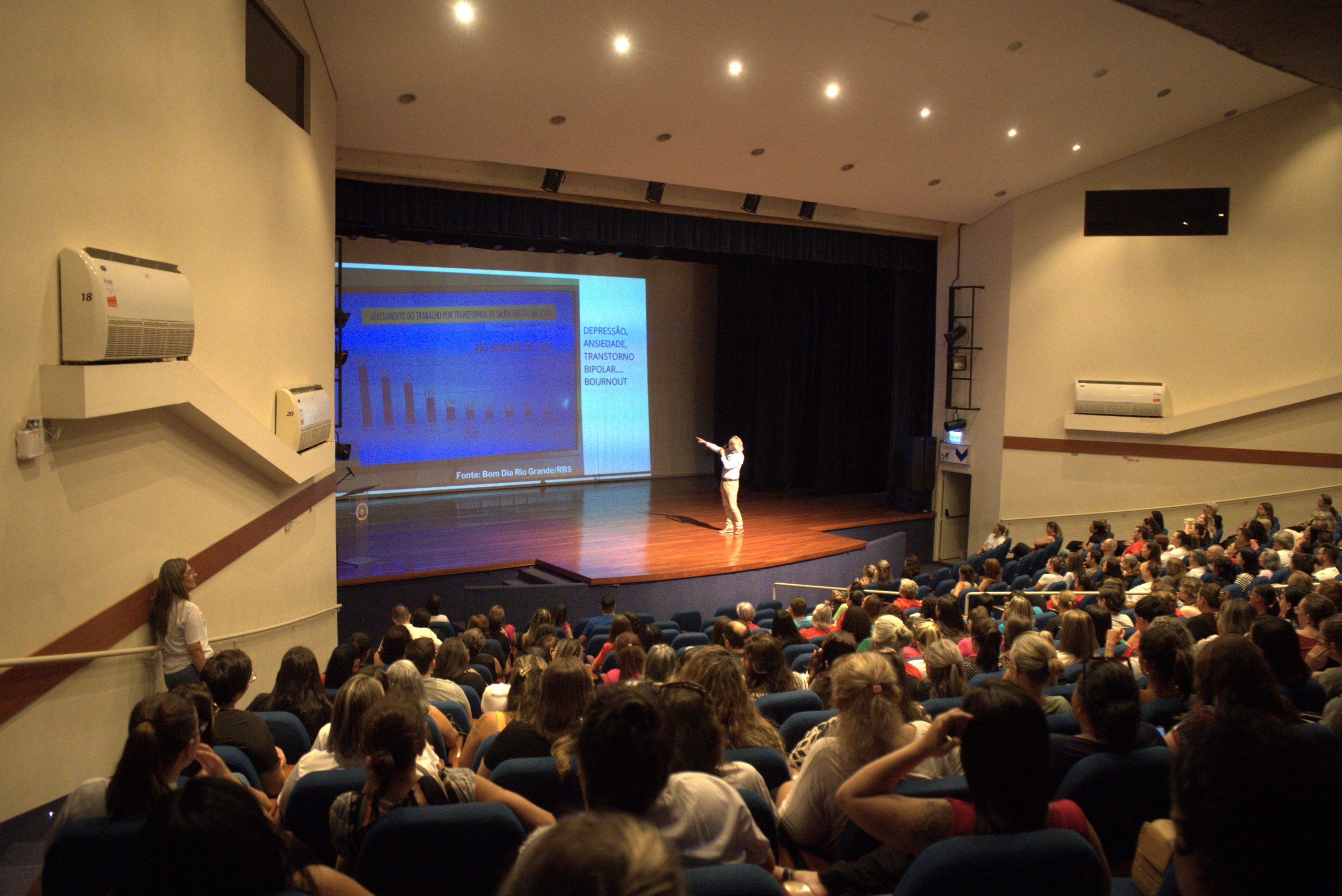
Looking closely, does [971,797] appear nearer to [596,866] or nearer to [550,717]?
[596,866]

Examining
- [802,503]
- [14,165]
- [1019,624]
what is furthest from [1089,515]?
[14,165]

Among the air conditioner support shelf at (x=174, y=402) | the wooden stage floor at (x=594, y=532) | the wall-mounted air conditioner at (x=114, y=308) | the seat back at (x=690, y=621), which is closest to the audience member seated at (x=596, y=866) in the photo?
the air conditioner support shelf at (x=174, y=402)

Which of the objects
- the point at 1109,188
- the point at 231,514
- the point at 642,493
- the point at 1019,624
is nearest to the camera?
the point at 1019,624

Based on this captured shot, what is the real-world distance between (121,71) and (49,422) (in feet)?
5.06

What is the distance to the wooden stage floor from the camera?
33.1ft

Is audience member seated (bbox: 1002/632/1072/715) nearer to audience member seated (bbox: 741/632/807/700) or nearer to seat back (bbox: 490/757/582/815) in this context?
audience member seated (bbox: 741/632/807/700)

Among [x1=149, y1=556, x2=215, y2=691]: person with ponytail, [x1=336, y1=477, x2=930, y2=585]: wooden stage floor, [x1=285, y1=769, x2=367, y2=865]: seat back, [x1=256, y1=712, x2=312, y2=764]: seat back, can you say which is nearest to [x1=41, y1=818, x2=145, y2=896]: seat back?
[x1=285, y1=769, x2=367, y2=865]: seat back

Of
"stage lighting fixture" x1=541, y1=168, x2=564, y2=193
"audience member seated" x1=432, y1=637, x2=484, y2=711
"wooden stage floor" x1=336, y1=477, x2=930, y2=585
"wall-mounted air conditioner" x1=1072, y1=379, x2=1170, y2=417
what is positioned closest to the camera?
"audience member seated" x1=432, y1=637, x2=484, y2=711

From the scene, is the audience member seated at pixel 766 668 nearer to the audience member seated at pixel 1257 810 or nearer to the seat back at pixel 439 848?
the seat back at pixel 439 848

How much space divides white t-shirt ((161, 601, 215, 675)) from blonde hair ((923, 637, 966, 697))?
11.2 feet

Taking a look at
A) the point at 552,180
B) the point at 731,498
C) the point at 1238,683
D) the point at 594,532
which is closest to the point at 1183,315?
the point at 731,498

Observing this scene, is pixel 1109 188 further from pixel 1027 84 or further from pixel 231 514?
pixel 231 514

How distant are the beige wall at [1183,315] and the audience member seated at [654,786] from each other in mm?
12001

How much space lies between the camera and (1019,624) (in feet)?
15.1
